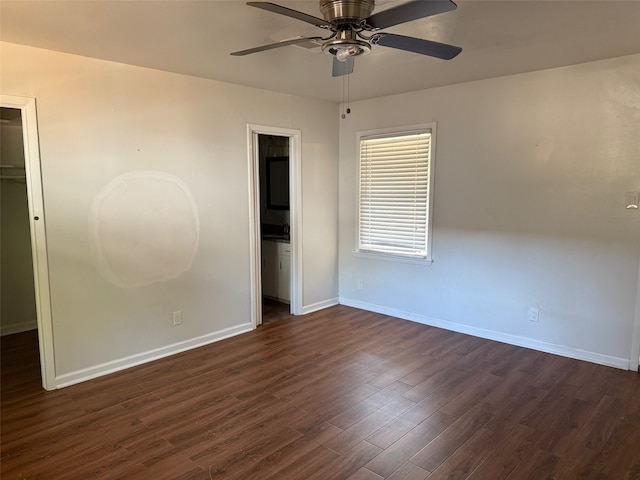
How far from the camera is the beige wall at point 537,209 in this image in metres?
3.33

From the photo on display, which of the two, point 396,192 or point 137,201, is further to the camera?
point 396,192

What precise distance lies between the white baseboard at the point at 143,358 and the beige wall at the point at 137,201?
0.04 feet

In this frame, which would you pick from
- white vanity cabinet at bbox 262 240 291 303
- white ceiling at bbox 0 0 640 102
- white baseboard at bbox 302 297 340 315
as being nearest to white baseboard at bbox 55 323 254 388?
white baseboard at bbox 302 297 340 315

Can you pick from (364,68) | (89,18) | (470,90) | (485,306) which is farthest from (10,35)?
(485,306)

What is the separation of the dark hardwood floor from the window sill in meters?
0.98

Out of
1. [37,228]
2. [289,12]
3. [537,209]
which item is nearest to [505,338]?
[537,209]

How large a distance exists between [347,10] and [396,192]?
115 inches

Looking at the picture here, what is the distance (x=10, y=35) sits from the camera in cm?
265

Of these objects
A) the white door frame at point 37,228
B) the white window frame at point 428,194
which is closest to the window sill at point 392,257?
the white window frame at point 428,194

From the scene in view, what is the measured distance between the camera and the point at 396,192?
470cm

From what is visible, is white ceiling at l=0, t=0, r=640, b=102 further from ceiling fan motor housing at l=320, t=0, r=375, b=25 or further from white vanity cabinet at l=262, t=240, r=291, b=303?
white vanity cabinet at l=262, t=240, r=291, b=303

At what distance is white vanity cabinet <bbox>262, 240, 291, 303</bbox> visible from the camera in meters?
5.11

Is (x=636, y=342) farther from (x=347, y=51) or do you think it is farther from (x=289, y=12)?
(x=289, y=12)

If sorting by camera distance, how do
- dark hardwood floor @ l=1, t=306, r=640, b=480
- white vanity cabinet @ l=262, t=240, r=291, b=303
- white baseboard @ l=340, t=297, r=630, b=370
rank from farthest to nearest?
white vanity cabinet @ l=262, t=240, r=291, b=303, white baseboard @ l=340, t=297, r=630, b=370, dark hardwood floor @ l=1, t=306, r=640, b=480
